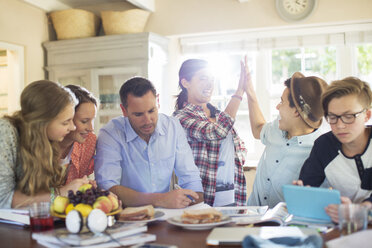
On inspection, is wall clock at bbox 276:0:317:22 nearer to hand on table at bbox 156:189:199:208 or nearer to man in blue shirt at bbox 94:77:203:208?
man in blue shirt at bbox 94:77:203:208

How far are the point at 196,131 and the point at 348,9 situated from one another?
234 centimetres

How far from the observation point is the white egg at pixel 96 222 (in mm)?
1348

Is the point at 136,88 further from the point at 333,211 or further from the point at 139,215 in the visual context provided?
the point at 333,211

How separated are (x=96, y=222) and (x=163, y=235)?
24cm

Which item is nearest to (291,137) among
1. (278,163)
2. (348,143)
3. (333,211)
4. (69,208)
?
(278,163)

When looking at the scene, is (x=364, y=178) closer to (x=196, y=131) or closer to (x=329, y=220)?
(x=329, y=220)

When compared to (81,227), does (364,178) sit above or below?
above

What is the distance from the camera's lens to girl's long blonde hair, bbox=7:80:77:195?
1696 mm

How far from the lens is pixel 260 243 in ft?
3.85

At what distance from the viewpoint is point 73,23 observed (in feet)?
14.1

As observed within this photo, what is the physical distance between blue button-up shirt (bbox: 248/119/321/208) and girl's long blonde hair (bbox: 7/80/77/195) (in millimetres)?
1079

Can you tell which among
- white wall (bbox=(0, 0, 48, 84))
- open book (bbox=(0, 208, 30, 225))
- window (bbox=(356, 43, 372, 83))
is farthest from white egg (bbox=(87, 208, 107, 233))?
window (bbox=(356, 43, 372, 83))

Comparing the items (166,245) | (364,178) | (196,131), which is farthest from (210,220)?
(196,131)

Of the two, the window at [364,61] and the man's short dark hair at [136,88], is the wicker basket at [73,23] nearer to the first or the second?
the man's short dark hair at [136,88]
